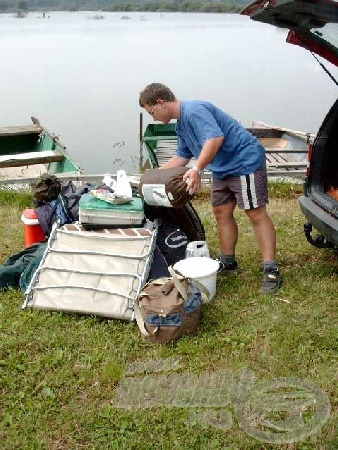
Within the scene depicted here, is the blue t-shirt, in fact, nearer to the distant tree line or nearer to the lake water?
the lake water

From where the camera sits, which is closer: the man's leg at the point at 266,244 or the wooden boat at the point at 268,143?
the man's leg at the point at 266,244

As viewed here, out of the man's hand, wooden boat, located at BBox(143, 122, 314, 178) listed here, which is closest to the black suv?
the man's hand

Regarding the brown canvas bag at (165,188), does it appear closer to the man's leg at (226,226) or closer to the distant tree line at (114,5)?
the man's leg at (226,226)

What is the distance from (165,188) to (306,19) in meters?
1.36

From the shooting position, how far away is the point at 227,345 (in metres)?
3.42

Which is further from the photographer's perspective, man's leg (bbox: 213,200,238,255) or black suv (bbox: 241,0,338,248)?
man's leg (bbox: 213,200,238,255)

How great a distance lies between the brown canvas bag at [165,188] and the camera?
3934mm

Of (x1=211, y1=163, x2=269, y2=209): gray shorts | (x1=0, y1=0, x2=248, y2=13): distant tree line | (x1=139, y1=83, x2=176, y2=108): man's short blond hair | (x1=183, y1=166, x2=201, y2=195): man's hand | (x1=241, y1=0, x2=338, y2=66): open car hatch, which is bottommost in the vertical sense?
(x1=0, y1=0, x2=248, y2=13): distant tree line

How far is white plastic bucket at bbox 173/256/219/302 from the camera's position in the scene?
3.84 m

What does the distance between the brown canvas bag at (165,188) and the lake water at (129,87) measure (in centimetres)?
912

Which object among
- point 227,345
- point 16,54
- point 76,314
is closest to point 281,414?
point 227,345

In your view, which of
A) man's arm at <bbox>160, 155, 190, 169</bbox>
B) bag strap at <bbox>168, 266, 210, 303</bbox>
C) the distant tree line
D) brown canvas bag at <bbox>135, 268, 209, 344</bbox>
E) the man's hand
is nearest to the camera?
brown canvas bag at <bbox>135, 268, 209, 344</bbox>

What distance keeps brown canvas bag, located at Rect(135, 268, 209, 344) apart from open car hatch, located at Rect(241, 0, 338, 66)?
1607mm

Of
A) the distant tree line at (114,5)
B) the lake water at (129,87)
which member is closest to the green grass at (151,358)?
the lake water at (129,87)
